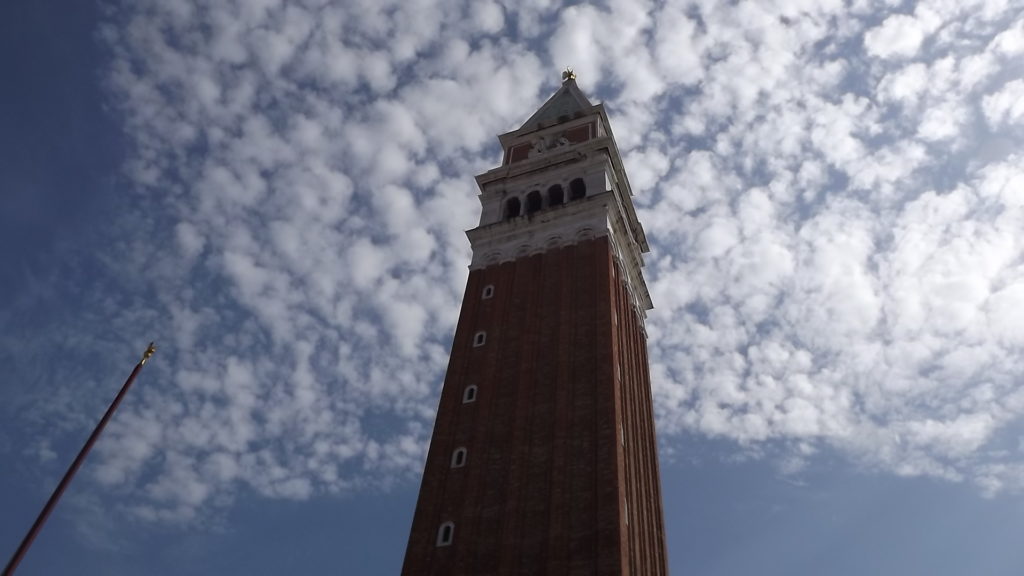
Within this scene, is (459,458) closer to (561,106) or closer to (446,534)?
(446,534)

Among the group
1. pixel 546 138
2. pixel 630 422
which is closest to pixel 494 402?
pixel 630 422

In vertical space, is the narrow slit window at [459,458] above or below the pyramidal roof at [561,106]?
below

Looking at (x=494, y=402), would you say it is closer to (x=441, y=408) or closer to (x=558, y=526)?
(x=441, y=408)

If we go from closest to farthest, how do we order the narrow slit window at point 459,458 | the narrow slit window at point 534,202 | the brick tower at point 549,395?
the brick tower at point 549,395 < the narrow slit window at point 459,458 < the narrow slit window at point 534,202

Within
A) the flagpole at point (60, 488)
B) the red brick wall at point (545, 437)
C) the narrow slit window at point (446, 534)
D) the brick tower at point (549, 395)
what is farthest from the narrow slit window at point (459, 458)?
the flagpole at point (60, 488)

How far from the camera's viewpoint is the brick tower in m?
24.5

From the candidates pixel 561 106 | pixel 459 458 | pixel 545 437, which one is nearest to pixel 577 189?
pixel 561 106

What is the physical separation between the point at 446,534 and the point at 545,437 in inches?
188

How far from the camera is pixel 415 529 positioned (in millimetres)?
26234

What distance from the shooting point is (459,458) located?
28.5m

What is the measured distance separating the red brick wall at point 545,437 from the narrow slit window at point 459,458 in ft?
0.76

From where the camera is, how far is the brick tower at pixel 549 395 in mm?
24547

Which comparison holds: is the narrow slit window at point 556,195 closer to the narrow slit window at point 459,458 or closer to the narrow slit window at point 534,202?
the narrow slit window at point 534,202

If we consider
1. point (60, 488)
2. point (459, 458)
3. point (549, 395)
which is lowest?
point (60, 488)
